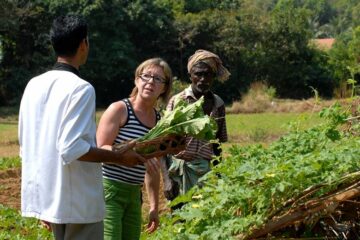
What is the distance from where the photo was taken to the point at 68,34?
13.2 ft

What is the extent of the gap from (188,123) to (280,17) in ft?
130

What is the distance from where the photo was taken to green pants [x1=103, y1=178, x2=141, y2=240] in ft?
16.6

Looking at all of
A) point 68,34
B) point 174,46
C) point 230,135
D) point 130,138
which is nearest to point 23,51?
point 174,46

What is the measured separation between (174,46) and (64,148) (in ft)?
127

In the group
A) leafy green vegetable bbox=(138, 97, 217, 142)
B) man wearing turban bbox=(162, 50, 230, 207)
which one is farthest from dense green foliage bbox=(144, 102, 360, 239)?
man wearing turban bbox=(162, 50, 230, 207)

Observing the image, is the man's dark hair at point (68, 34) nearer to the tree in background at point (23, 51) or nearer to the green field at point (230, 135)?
the green field at point (230, 135)

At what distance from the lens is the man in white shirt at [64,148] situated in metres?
3.85

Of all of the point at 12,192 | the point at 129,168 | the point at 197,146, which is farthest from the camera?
the point at 12,192

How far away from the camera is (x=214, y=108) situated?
6.86m

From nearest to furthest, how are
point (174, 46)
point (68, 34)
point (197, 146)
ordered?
1. point (68, 34)
2. point (197, 146)
3. point (174, 46)

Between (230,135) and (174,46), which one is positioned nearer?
(230,135)

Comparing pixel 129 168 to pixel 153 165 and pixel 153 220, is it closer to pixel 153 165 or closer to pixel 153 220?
pixel 153 165

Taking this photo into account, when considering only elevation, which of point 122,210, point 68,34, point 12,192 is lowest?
point 12,192

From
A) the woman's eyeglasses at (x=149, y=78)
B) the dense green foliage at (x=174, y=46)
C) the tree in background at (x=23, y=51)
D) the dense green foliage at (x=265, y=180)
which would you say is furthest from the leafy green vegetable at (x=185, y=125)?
the dense green foliage at (x=174, y=46)
